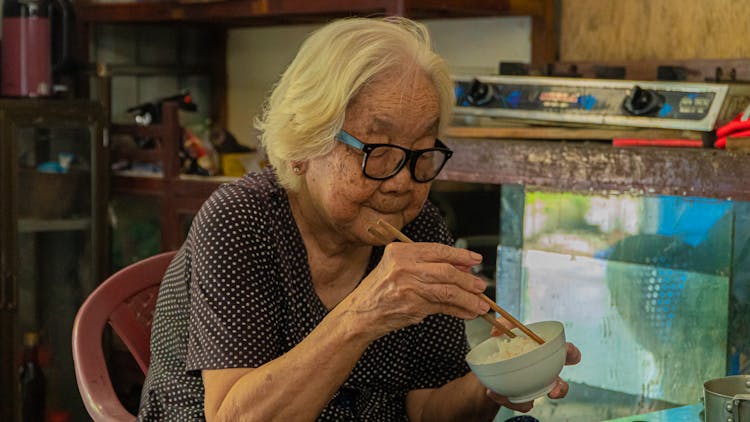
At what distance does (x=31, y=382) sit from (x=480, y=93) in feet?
6.16

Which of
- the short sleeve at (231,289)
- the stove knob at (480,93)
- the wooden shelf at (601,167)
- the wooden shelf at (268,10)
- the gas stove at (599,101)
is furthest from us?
the wooden shelf at (268,10)

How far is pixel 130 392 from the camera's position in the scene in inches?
139

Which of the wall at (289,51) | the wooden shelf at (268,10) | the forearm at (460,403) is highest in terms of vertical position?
the wooden shelf at (268,10)

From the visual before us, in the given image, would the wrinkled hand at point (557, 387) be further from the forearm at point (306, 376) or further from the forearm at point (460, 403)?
the forearm at point (306, 376)

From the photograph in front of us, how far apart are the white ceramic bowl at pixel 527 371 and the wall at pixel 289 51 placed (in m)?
1.75

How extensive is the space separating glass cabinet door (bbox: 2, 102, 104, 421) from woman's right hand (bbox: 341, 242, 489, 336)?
228 centimetres

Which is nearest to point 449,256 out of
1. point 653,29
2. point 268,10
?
point 653,29

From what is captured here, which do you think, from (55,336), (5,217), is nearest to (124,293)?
(5,217)

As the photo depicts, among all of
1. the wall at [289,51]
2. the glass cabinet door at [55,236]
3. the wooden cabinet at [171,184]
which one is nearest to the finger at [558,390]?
the wall at [289,51]

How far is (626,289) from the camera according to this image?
7.59 feet

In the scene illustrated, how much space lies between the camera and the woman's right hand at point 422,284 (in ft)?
4.48

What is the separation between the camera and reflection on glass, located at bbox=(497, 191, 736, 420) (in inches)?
85.7

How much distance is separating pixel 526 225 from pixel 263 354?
3.42ft

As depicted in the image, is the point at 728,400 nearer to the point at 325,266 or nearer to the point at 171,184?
the point at 325,266
